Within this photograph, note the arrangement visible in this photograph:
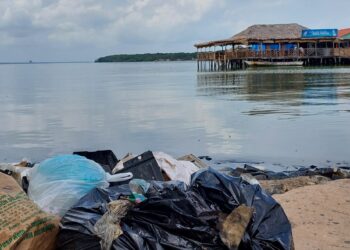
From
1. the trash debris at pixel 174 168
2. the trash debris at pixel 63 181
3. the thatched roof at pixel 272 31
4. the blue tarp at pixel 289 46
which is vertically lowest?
the trash debris at pixel 174 168

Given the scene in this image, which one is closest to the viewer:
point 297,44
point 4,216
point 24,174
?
point 4,216

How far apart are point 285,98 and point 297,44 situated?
130 ft

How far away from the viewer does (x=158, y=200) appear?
3.32 metres

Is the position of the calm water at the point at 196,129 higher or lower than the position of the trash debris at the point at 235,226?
lower

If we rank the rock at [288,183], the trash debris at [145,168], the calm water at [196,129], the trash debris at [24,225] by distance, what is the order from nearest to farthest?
1. the trash debris at [24,225]
2. the trash debris at [145,168]
3. the rock at [288,183]
4. the calm water at [196,129]

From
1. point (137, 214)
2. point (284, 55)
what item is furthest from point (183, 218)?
point (284, 55)

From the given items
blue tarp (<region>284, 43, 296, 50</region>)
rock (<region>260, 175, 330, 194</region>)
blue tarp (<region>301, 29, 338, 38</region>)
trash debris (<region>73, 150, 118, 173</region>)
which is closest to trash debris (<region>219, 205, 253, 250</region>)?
trash debris (<region>73, 150, 118, 173</region>)

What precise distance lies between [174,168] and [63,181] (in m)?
1.15

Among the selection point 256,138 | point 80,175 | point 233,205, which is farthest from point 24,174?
point 256,138

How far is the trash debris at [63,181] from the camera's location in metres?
3.52

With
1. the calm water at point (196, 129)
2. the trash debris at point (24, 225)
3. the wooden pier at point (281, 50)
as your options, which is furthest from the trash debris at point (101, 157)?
the wooden pier at point (281, 50)

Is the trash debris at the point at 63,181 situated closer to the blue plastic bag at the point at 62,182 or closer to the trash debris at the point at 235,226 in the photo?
the blue plastic bag at the point at 62,182

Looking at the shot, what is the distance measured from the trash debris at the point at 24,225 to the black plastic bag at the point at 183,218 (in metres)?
0.08

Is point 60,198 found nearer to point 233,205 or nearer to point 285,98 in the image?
point 233,205
